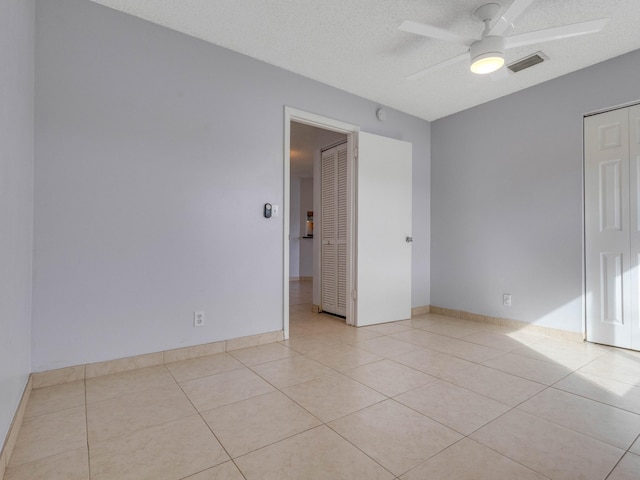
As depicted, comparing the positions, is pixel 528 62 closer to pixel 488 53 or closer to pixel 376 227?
pixel 488 53

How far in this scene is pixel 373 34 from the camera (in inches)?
101

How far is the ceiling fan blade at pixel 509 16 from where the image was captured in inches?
73.1

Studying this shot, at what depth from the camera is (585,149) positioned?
3.08m

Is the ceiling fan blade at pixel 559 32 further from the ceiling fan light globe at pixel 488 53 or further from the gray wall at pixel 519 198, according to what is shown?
the gray wall at pixel 519 198

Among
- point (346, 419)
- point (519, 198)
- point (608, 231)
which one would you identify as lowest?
point (346, 419)

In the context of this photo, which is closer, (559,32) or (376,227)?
(559,32)

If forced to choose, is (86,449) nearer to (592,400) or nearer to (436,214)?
(592,400)

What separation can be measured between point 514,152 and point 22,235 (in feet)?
14.2

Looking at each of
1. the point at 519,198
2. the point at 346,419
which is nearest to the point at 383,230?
the point at 519,198

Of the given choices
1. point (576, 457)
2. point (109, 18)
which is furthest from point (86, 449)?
point (109, 18)

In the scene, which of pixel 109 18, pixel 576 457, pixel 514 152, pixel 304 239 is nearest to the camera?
pixel 576 457

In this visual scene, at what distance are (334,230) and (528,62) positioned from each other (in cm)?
260

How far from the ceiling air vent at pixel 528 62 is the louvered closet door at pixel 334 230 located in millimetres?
1876

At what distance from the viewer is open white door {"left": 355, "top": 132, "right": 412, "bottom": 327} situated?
3650 millimetres
